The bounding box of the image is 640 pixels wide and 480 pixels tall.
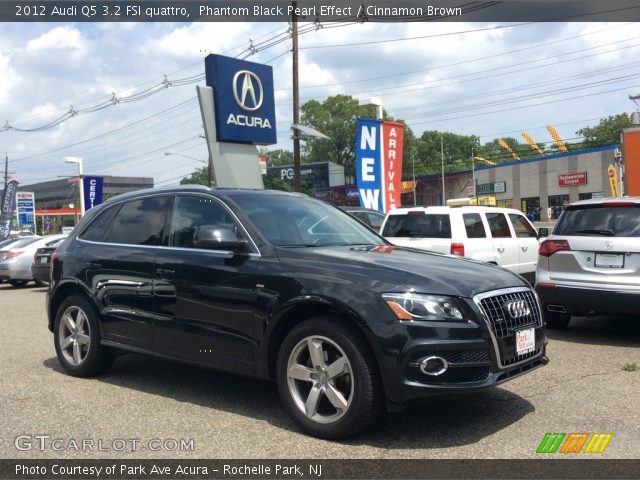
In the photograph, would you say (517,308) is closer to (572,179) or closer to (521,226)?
(521,226)

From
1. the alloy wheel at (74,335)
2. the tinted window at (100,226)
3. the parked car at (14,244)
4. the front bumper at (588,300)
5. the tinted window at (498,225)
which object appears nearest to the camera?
the alloy wheel at (74,335)

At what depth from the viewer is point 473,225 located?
9953 mm

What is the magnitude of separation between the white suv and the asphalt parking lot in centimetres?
321

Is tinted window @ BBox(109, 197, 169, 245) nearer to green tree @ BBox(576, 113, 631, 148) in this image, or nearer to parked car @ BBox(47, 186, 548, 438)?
parked car @ BBox(47, 186, 548, 438)

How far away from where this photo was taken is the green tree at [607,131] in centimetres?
8625

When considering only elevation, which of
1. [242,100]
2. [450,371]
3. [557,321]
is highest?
[242,100]

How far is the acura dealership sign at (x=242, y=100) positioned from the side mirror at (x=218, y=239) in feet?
37.5

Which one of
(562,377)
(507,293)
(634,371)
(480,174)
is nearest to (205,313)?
(507,293)

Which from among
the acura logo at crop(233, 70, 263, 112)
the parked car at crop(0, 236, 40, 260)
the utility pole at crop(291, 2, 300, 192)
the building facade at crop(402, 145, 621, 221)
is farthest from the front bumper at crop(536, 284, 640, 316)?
the building facade at crop(402, 145, 621, 221)

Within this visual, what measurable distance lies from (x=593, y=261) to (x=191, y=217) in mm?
4804

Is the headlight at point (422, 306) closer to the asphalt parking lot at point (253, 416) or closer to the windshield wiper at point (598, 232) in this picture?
the asphalt parking lot at point (253, 416)

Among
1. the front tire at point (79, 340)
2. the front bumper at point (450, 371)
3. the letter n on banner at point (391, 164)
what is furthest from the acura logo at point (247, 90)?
the front bumper at point (450, 371)

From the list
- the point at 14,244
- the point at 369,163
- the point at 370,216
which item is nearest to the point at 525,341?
the point at 370,216

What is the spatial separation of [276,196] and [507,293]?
2232mm
